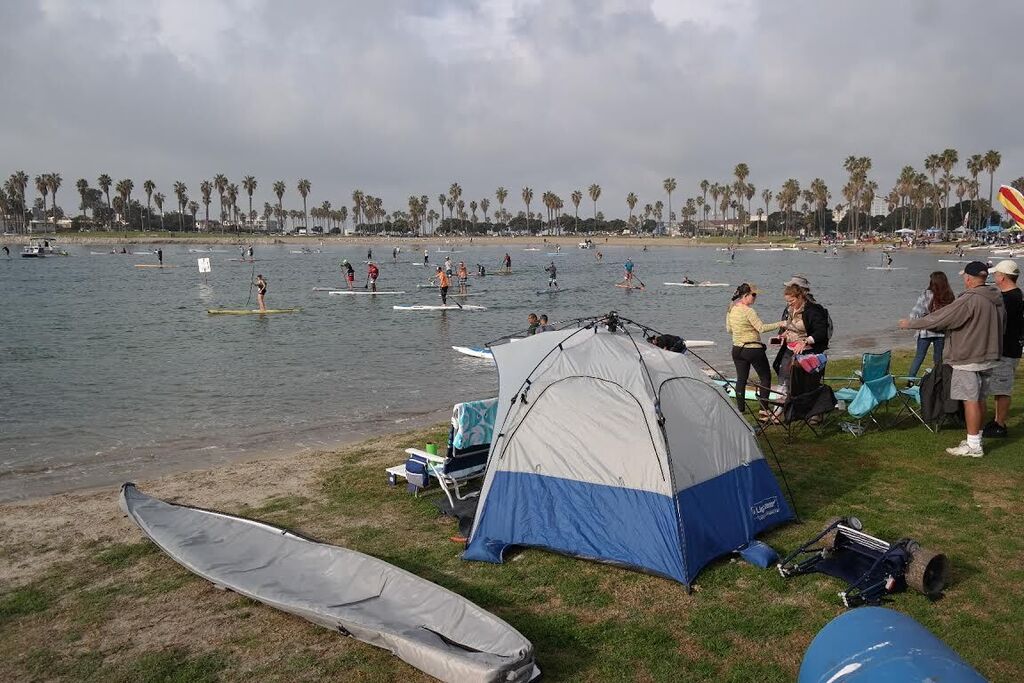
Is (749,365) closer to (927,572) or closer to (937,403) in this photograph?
(937,403)

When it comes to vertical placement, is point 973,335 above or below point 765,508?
above

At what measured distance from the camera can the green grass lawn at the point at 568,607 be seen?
16.7ft

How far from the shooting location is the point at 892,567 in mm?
5785

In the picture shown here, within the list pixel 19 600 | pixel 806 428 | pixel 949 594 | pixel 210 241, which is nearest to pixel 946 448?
pixel 806 428

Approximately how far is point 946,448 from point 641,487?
5307 mm

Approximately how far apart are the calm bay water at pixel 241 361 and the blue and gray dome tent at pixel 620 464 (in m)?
6.26

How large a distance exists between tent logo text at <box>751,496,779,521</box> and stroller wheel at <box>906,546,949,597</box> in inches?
57.1

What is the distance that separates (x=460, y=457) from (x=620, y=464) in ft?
7.37

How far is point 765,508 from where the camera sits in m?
7.11

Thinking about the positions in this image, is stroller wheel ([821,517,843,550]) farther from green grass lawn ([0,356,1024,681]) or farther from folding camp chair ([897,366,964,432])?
folding camp chair ([897,366,964,432])

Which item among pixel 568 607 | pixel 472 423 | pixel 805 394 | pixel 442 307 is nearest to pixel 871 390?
pixel 805 394

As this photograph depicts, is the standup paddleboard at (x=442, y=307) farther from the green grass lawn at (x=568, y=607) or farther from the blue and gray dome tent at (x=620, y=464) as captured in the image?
the blue and gray dome tent at (x=620, y=464)

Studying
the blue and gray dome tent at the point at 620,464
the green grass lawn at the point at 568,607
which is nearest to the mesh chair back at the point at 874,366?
the green grass lawn at the point at 568,607

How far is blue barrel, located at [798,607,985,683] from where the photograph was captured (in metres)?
3.04
